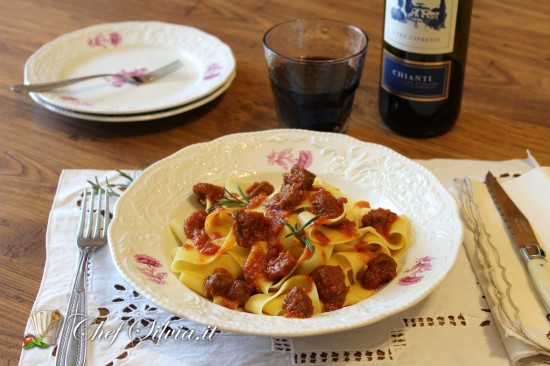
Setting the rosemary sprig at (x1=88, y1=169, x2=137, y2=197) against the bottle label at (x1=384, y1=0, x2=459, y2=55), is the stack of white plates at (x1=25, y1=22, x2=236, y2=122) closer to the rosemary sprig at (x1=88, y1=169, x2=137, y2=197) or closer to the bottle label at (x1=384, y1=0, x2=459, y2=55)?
the rosemary sprig at (x1=88, y1=169, x2=137, y2=197)

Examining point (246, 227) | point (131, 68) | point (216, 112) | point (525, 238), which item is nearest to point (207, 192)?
point (246, 227)

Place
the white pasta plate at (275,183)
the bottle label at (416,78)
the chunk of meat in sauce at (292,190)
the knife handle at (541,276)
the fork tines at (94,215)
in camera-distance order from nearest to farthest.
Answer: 1. the white pasta plate at (275,183)
2. the knife handle at (541,276)
3. the chunk of meat in sauce at (292,190)
4. the fork tines at (94,215)
5. the bottle label at (416,78)

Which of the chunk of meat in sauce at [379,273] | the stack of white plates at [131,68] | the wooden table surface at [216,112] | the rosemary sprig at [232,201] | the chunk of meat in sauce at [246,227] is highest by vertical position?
the chunk of meat in sauce at [246,227]

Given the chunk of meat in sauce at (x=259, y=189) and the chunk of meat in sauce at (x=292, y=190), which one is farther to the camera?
the chunk of meat in sauce at (x=259, y=189)

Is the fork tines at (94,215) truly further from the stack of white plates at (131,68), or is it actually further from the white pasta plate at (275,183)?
the stack of white plates at (131,68)

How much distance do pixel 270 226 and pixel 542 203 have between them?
24.5 inches

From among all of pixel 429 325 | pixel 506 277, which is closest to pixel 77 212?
pixel 429 325

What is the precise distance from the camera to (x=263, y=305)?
119 cm

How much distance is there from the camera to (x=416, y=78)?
170 cm

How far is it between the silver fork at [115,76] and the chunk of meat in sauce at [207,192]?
67cm

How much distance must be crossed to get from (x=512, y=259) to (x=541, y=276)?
9 cm

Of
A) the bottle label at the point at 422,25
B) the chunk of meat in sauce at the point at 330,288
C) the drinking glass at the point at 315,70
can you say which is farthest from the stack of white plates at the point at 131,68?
the chunk of meat in sauce at the point at 330,288

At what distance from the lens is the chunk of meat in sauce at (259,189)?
57.9 inches

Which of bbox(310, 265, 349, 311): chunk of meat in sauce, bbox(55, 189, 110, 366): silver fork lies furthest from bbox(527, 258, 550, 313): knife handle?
bbox(55, 189, 110, 366): silver fork
